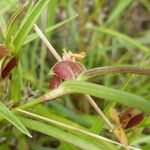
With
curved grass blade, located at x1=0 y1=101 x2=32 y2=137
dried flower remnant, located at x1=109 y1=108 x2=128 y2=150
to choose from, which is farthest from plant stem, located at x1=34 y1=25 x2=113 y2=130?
curved grass blade, located at x1=0 y1=101 x2=32 y2=137

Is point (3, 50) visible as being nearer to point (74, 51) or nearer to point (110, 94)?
point (110, 94)

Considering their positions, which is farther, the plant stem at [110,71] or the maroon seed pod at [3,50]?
the maroon seed pod at [3,50]

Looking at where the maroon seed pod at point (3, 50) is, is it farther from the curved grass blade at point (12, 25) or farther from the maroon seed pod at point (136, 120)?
the maroon seed pod at point (136, 120)

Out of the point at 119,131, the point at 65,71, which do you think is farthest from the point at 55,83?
the point at 119,131

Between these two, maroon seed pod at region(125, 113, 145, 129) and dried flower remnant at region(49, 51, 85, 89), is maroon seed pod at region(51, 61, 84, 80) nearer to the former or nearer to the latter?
dried flower remnant at region(49, 51, 85, 89)

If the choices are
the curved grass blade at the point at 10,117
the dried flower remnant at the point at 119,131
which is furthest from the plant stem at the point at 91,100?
the curved grass blade at the point at 10,117
